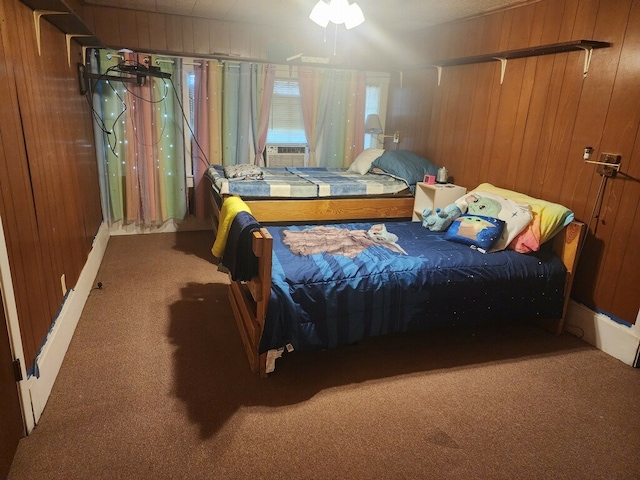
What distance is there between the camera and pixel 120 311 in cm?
286

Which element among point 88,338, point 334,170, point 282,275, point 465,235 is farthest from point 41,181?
point 334,170

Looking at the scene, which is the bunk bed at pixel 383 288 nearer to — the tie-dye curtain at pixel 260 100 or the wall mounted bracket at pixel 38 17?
the wall mounted bracket at pixel 38 17

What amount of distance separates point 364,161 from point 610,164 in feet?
7.75

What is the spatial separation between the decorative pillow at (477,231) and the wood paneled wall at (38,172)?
7.76 feet

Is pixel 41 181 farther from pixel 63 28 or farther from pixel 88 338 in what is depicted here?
pixel 63 28

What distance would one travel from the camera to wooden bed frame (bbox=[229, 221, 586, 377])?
6.68 feet

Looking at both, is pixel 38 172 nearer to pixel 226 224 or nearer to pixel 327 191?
pixel 226 224

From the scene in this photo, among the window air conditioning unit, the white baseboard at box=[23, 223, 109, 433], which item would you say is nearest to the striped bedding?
the window air conditioning unit

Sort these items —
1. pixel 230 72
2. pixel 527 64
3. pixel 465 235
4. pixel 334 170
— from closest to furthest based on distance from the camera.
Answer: pixel 465 235
pixel 527 64
pixel 230 72
pixel 334 170

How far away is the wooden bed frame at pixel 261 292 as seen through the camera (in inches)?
80.2

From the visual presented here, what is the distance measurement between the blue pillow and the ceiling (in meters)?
1.24

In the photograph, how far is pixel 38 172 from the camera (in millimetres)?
2158

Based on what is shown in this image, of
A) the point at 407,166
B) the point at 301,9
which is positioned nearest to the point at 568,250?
the point at 407,166

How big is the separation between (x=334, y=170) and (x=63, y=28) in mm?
2683
